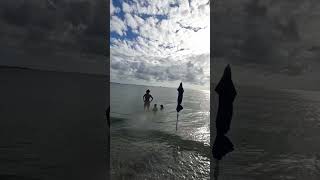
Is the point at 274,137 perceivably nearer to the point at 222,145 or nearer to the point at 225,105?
the point at 222,145

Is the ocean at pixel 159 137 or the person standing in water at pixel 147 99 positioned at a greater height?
the person standing in water at pixel 147 99

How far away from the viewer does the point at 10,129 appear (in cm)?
425

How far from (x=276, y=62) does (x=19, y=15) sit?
3.46m

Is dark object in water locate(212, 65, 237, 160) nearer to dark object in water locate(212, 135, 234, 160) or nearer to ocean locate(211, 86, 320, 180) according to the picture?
dark object in water locate(212, 135, 234, 160)

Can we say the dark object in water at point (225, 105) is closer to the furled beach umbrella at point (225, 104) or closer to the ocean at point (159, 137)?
the furled beach umbrella at point (225, 104)

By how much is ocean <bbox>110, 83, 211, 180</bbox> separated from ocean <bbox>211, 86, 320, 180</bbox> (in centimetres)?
79

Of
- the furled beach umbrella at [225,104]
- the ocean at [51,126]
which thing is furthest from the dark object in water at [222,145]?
the ocean at [51,126]

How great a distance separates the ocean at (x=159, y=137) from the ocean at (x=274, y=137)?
79 cm

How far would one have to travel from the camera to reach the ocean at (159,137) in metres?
5.67

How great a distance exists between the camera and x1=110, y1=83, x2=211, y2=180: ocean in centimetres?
567

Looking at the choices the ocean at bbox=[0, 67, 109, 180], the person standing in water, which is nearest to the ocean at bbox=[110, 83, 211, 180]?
the person standing in water

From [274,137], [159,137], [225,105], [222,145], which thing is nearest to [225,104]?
[225,105]

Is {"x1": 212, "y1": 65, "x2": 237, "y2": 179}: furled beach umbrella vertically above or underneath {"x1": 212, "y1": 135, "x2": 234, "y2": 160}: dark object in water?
above

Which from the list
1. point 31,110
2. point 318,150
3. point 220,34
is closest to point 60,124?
point 31,110
